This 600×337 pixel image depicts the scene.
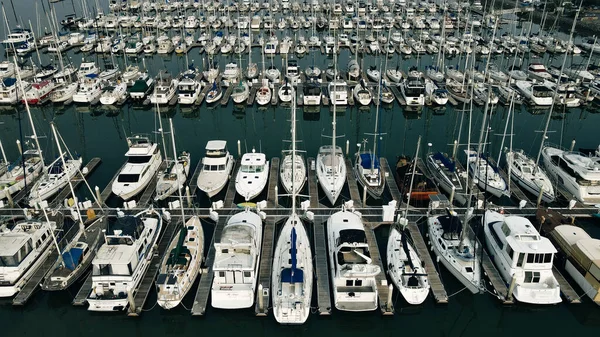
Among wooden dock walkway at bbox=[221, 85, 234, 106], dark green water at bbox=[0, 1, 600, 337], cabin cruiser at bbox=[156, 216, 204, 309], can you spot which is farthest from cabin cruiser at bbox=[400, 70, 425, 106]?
cabin cruiser at bbox=[156, 216, 204, 309]

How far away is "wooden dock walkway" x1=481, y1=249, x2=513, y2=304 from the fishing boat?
12.5 feet

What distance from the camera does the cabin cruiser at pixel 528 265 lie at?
75.3 feet

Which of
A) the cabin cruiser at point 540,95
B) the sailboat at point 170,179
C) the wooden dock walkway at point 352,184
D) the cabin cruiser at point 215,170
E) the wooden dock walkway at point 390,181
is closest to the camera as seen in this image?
the sailboat at point 170,179

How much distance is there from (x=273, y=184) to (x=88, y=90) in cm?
3073

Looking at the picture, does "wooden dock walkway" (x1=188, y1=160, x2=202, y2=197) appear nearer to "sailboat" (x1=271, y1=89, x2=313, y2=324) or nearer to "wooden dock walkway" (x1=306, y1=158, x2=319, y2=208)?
"wooden dock walkway" (x1=306, y1=158, x2=319, y2=208)

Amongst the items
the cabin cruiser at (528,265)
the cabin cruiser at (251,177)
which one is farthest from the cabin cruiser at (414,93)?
the cabin cruiser at (528,265)

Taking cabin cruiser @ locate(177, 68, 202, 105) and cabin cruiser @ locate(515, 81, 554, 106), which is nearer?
cabin cruiser @ locate(177, 68, 202, 105)

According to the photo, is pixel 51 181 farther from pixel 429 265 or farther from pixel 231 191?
pixel 429 265

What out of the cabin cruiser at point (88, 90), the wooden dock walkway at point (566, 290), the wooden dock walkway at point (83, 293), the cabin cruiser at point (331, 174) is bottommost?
the wooden dock walkway at point (566, 290)

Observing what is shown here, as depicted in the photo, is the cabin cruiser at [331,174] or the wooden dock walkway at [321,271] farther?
the cabin cruiser at [331,174]

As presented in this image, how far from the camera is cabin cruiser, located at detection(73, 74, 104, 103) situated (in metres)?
51.5

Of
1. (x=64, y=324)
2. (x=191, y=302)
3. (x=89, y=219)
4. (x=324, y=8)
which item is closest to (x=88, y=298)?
(x=64, y=324)

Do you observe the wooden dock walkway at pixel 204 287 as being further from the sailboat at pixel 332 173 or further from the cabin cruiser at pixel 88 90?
the cabin cruiser at pixel 88 90

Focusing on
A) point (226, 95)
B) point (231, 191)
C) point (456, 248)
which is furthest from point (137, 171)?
point (456, 248)
